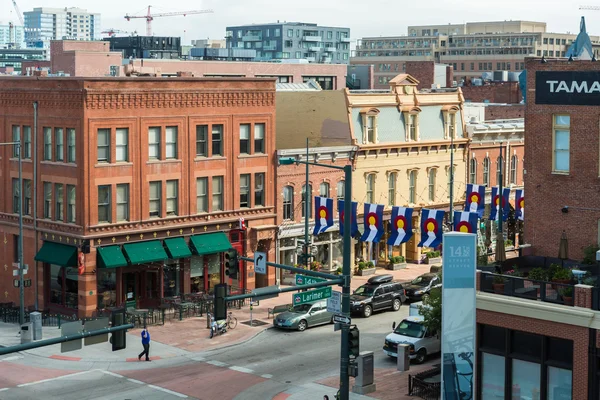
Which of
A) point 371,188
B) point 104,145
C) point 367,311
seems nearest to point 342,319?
point 367,311

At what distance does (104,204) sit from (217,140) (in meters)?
8.07

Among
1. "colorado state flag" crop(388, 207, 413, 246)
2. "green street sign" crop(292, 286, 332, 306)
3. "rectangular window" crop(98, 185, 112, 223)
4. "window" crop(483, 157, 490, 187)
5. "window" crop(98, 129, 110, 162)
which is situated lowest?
"green street sign" crop(292, 286, 332, 306)

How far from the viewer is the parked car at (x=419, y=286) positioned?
185 ft

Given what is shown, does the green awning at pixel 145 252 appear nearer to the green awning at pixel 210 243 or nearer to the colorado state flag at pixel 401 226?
the green awning at pixel 210 243

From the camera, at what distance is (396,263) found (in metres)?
66.9

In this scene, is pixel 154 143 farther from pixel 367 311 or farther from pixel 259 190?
pixel 367 311

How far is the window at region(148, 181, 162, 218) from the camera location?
5512 centimetres

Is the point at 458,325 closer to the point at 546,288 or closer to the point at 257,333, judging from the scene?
the point at 546,288

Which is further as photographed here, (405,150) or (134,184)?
(405,150)

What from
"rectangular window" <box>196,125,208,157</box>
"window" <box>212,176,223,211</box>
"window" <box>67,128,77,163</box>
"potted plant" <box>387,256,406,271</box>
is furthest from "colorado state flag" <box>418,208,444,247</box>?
"window" <box>67,128,77,163</box>

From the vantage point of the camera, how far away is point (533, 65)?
39312mm

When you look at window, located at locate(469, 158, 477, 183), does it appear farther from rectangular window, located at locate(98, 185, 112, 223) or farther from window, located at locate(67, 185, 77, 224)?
window, located at locate(67, 185, 77, 224)

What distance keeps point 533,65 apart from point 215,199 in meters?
23.7

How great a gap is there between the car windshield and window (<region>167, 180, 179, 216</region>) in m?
16.0
